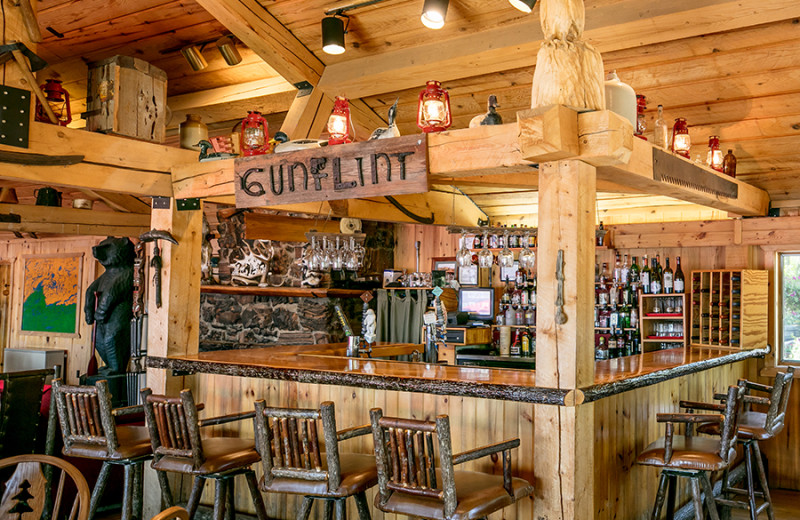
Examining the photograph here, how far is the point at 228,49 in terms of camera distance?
4742 mm

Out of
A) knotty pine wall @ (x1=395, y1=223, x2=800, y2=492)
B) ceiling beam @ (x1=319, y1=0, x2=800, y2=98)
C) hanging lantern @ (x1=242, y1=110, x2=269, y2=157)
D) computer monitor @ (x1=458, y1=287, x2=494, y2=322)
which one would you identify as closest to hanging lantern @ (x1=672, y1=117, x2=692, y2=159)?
ceiling beam @ (x1=319, y1=0, x2=800, y2=98)

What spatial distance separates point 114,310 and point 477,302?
356 centimetres

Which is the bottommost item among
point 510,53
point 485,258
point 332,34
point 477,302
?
point 477,302

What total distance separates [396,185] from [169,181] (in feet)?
5.61

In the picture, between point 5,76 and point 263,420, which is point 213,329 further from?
point 263,420

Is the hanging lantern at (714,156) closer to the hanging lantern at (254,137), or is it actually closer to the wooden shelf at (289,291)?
the hanging lantern at (254,137)

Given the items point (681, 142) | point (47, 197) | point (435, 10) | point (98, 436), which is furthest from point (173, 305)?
point (47, 197)

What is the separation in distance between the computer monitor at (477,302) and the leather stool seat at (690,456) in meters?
3.76

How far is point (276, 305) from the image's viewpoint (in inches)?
293

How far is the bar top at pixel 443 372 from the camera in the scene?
2879 millimetres

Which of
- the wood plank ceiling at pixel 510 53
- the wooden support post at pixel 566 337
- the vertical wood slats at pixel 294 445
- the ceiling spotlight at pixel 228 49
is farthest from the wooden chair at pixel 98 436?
the ceiling spotlight at pixel 228 49

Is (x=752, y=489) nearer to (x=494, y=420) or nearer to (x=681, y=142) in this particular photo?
(x=494, y=420)

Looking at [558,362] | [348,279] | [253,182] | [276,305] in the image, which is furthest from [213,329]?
[558,362]

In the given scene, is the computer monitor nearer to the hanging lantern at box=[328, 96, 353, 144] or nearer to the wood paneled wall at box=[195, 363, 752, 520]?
the wood paneled wall at box=[195, 363, 752, 520]
